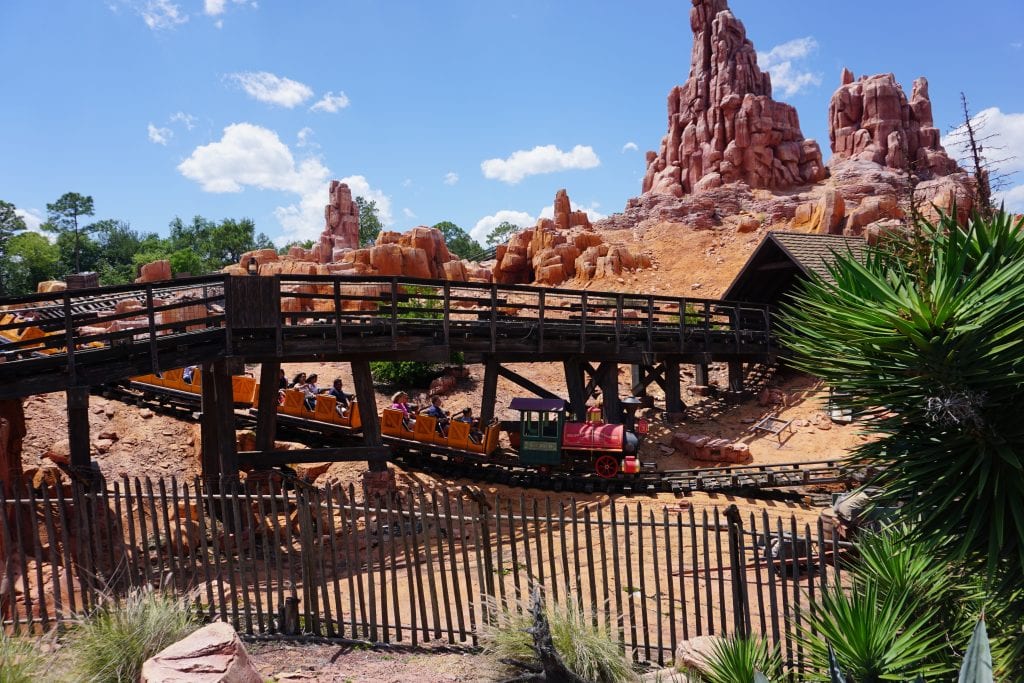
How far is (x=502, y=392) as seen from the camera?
2858cm

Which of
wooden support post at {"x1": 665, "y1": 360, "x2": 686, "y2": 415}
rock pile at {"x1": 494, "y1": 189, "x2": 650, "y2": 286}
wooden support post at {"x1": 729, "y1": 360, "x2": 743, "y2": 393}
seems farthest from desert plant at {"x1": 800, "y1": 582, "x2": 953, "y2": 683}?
rock pile at {"x1": 494, "y1": 189, "x2": 650, "y2": 286}

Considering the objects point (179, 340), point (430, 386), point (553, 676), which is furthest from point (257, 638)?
point (430, 386)

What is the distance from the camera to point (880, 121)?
6562 centimetres

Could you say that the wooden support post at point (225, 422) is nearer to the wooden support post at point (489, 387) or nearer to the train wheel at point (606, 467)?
the wooden support post at point (489, 387)

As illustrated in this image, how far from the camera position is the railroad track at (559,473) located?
14258 mm

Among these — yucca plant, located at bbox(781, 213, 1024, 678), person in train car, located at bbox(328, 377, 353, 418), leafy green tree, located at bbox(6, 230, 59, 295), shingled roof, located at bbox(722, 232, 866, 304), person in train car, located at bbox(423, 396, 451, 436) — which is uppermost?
leafy green tree, located at bbox(6, 230, 59, 295)

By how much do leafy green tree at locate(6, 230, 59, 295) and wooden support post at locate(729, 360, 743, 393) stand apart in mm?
61387

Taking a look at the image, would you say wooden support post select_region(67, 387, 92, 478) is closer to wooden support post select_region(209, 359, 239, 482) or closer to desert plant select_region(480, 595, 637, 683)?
wooden support post select_region(209, 359, 239, 482)

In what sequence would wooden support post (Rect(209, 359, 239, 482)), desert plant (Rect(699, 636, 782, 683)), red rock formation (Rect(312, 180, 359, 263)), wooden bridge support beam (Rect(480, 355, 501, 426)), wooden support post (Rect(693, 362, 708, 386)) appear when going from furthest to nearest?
1. red rock formation (Rect(312, 180, 359, 263))
2. wooden support post (Rect(693, 362, 708, 386))
3. wooden bridge support beam (Rect(480, 355, 501, 426))
4. wooden support post (Rect(209, 359, 239, 482))
5. desert plant (Rect(699, 636, 782, 683))

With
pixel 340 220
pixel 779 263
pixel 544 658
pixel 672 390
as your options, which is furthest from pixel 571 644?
pixel 340 220

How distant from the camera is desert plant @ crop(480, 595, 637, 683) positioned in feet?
18.1

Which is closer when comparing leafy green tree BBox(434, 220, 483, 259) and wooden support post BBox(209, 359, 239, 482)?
wooden support post BBox(209, 359, 239, 482)

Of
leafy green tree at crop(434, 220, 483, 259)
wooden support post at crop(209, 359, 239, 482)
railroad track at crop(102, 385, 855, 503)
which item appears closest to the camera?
wooden support post at crop(209, 359, 239, 482)

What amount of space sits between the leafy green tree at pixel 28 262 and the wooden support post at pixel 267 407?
58656 mm
